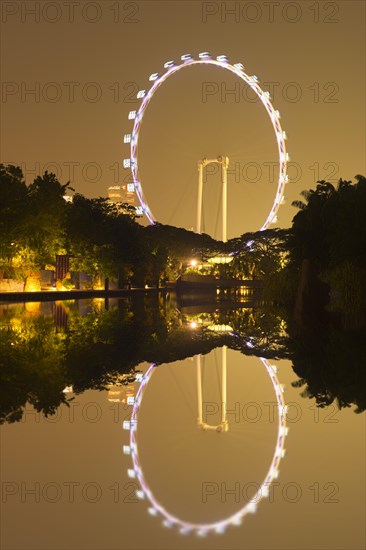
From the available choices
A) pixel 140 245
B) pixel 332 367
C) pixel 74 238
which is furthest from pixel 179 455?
pixel 140 245

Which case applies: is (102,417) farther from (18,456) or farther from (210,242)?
(210,242)

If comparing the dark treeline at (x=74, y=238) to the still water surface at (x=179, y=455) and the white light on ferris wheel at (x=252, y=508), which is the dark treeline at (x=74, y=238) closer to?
the still water surface at (x=179, y=455)

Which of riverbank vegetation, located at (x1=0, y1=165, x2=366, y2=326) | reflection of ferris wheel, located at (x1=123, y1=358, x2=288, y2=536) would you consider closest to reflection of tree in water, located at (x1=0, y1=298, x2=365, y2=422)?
reflection of ferris wheel, located at (x1=123, y1=358, x2=288, y2=536)

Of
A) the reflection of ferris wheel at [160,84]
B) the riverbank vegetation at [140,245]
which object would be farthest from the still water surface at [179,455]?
the reflection of ferris wheel at [160,84]

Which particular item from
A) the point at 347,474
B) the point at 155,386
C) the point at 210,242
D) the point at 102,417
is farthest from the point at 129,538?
the point at 210,242

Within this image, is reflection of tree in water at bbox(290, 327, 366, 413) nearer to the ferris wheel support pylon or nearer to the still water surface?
the still water surface

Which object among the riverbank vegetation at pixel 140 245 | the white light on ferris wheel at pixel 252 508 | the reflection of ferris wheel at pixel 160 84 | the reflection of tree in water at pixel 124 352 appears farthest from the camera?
the reflection of ferris wheel at pixel 160 84
